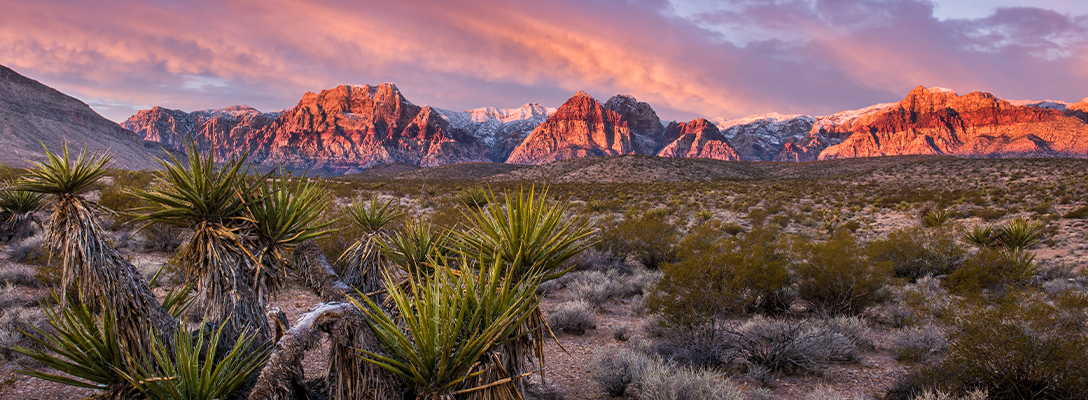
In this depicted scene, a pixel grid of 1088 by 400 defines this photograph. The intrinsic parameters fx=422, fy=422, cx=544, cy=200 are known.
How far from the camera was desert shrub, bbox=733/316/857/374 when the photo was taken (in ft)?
18.2

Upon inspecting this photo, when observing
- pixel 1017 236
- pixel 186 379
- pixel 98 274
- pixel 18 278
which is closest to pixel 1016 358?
pixel 186 379

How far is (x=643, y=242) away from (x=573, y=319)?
218 inches

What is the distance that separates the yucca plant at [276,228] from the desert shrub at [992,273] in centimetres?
1004

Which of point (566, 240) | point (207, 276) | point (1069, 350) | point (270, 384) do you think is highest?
point (566, 240)

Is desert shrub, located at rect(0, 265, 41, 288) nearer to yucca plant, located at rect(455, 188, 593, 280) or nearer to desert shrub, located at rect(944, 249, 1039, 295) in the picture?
yucca plant, located at rect(455, 188, 593, 280)

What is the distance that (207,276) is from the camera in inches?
151

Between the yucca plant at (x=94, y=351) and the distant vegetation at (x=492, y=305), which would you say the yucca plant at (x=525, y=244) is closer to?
the distant vegetation at (x=492, y=305)

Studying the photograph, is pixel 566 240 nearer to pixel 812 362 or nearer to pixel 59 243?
pixel 812 362

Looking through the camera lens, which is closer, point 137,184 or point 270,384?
point 270,384

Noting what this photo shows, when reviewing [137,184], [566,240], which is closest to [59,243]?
[566,240]

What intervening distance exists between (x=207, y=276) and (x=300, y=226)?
2.79 ft

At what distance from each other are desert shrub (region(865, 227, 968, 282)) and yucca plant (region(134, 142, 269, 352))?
39.1 ft

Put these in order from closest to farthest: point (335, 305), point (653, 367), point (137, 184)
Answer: point (335, 305)
point (653, 367)
point (137, 184)

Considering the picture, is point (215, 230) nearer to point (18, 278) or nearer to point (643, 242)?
point (18, 278)
